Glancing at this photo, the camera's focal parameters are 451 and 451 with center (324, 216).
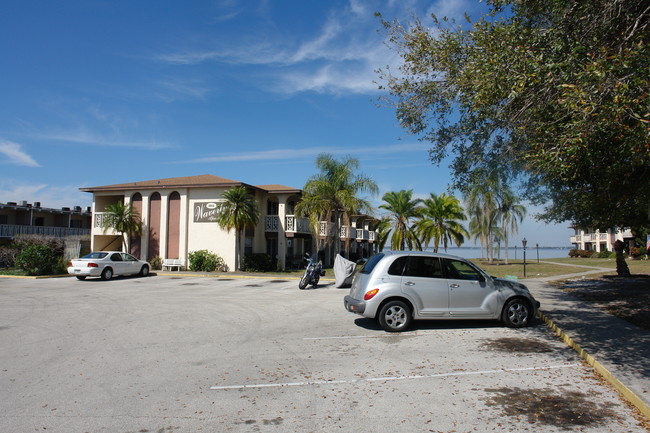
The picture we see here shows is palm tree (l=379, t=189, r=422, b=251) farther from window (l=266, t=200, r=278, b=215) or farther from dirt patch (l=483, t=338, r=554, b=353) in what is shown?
dirt patch (l=483, t=338, r=554, b=353)

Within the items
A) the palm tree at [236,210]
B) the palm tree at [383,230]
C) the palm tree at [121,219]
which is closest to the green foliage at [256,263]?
Answer: the palm tree at [236,210]

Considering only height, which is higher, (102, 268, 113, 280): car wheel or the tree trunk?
the tree trunk

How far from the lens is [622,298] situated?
14992mm

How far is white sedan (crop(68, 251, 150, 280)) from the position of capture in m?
22.3

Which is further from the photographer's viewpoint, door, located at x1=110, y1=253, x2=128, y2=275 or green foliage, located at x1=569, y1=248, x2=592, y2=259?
green foliage, located at x1=569, y1=248, x2=592, y2=259

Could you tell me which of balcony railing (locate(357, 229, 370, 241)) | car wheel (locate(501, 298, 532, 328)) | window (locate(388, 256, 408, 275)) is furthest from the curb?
balcony railing (locate(357, 229, 370, 241))

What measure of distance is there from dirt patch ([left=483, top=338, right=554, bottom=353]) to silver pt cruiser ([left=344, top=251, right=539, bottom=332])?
1112mm

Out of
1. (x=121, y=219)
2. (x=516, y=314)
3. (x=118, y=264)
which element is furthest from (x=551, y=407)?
(x=121, y=219)

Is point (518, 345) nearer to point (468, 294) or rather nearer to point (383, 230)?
point (468, 294)

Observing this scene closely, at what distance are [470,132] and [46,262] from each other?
24053 millimetres

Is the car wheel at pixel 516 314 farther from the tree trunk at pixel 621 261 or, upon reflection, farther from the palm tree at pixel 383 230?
the palm tree at pixel 383 230

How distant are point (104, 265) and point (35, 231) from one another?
90.8 ft

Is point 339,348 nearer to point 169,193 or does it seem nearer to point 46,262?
point 46,262

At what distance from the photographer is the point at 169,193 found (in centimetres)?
3073
